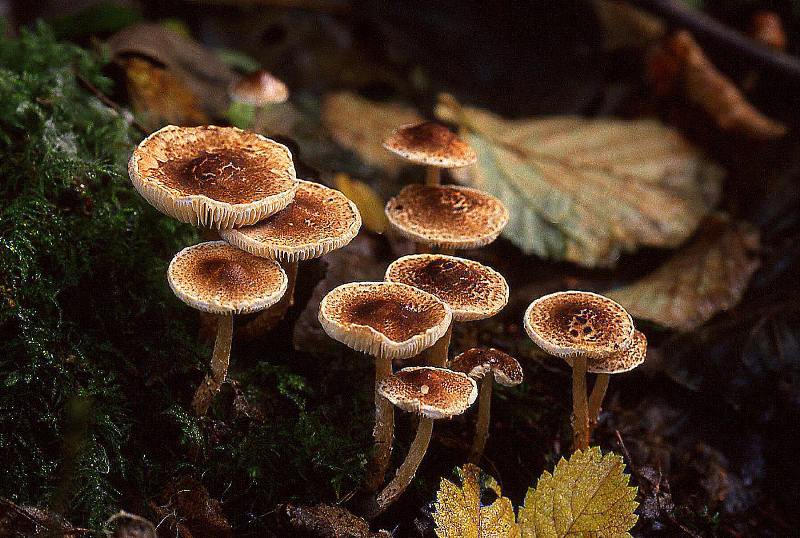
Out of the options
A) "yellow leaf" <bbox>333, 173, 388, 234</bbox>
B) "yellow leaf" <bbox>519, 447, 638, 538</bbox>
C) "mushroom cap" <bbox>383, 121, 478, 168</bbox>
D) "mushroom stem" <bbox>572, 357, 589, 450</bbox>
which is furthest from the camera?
"yellow leaf" <bbox>333, 173, 388, 234</bbox>

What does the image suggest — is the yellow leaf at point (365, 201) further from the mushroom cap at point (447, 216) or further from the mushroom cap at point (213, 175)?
the mushroom cap at point (213, 175)

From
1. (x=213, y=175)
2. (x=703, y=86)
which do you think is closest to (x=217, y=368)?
(x=213, y=175)

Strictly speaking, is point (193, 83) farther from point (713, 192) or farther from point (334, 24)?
point (713, 192)

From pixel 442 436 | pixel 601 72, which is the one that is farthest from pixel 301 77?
pixel 442 436

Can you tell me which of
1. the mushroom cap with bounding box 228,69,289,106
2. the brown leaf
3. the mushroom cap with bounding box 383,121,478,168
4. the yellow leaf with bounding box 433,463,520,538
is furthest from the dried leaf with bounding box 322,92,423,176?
the yellow leaf with bounding box 433,463,520,538

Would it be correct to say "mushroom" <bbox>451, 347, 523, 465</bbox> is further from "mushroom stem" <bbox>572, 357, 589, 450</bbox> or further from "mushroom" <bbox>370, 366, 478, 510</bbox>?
"mushroom stem" <bbox>572, 357, 589, 450</bbox>

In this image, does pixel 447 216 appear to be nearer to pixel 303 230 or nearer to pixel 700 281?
pixel 303 230
